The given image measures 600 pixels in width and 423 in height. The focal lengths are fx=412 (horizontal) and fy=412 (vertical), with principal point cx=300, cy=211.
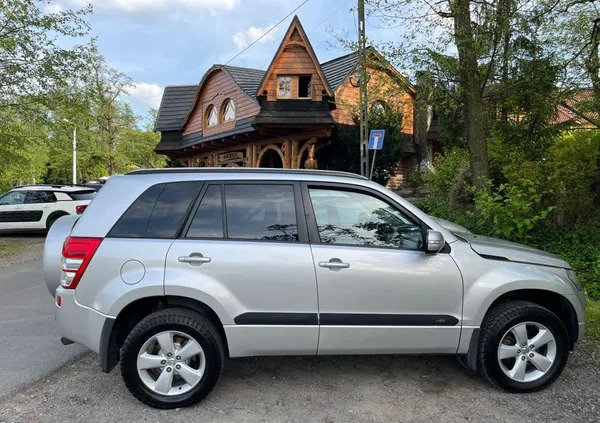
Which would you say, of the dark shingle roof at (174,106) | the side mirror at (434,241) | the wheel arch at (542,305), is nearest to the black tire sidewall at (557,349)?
the wheel arch at (542,305)

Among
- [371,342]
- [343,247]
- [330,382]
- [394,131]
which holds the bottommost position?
[330,382]

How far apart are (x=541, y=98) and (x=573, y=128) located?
124cm

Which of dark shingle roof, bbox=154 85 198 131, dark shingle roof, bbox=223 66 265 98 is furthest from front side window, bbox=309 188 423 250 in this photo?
dark shingle roof, bbox=154 85 198 131

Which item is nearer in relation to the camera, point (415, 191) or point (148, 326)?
point (148, 326)

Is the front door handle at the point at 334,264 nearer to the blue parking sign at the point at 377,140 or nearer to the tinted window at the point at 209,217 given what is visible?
the tinted window at the point at 209,217

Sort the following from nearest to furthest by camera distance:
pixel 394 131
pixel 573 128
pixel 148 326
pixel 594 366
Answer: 1. pixel 148 326
2. pixel 594 366
3. pixel 573 128
4. pixel 394 131

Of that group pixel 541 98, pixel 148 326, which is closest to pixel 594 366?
pixel 148 326

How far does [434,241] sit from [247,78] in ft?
64.4

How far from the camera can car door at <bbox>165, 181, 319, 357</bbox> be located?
119 inches

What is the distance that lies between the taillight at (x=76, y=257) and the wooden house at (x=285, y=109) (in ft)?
38.7

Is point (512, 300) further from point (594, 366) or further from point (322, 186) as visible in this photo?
point (322, 186)

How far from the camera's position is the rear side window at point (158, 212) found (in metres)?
3.11

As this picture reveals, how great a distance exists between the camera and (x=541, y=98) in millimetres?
8078

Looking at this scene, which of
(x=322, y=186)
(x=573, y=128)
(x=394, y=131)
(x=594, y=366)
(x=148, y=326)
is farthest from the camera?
(x=394, y=131)
